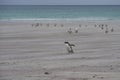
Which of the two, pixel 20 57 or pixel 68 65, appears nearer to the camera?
pixel 68 65

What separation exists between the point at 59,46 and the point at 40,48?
4.73 ft

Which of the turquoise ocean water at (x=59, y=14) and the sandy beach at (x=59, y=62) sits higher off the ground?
the sandy beach at (x=59, y=62)

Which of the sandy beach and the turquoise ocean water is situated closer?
the sandy beach

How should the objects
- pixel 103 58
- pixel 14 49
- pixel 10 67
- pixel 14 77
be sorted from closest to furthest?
pixel 14 77 → pixel 10 67 → pixel 103 58 → pixel 14 49

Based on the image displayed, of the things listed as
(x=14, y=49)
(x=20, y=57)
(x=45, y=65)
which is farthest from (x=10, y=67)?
(x=14, y=49)

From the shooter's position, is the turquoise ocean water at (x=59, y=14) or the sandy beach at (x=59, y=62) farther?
the turquoise ocean water at (x=59, y=14)

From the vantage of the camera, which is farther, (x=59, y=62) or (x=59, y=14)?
(x=59, y=14)

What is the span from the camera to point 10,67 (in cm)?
1762

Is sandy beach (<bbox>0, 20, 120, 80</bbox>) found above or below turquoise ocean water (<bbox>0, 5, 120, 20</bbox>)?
above

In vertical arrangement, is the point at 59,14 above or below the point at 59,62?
below

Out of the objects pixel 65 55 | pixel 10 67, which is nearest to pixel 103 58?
pixel 65 55

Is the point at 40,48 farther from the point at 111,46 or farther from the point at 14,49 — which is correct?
the point at 111,46

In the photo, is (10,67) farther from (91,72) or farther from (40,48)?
Result: (40,48)

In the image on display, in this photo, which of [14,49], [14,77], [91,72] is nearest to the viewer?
[14,77]
